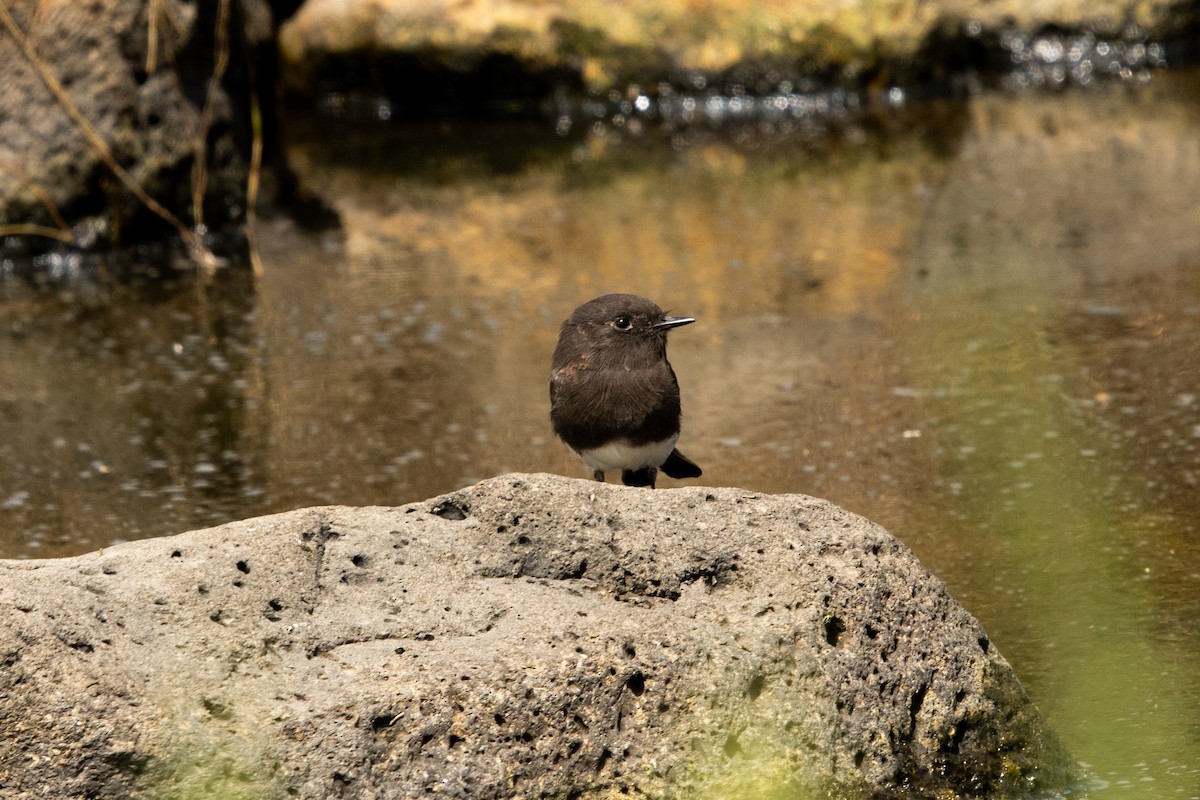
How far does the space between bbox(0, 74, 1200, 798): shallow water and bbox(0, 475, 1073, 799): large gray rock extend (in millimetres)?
617

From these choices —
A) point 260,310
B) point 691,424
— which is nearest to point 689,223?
point 260,310

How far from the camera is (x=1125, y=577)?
484 centimetres

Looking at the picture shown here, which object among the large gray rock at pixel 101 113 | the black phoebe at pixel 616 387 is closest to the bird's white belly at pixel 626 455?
the black phoebe at pixel 616 387

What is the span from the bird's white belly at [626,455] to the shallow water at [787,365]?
99 centimetres

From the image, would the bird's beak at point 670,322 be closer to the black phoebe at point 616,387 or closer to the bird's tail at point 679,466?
the black phoebe at point 616,387

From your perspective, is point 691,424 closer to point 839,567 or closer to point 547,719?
point 839,567

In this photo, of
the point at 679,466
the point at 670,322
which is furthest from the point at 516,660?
the point at 679,466

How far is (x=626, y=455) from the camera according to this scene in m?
4.67

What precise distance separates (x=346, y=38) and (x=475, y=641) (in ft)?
35.9

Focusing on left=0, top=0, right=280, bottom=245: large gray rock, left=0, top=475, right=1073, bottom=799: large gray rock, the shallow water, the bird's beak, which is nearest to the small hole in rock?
left=0, top=475, right=1073, bottom=799: large gray rock

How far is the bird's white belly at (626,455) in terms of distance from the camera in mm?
4645

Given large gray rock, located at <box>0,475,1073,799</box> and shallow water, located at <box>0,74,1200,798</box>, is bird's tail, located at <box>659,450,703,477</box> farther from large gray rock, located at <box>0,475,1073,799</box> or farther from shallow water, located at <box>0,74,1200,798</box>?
large gray rock, located at <box>0,475,1073,799</box>

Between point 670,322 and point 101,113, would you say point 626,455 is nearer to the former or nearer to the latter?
point 670,322

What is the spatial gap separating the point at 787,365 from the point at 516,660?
4146mm
